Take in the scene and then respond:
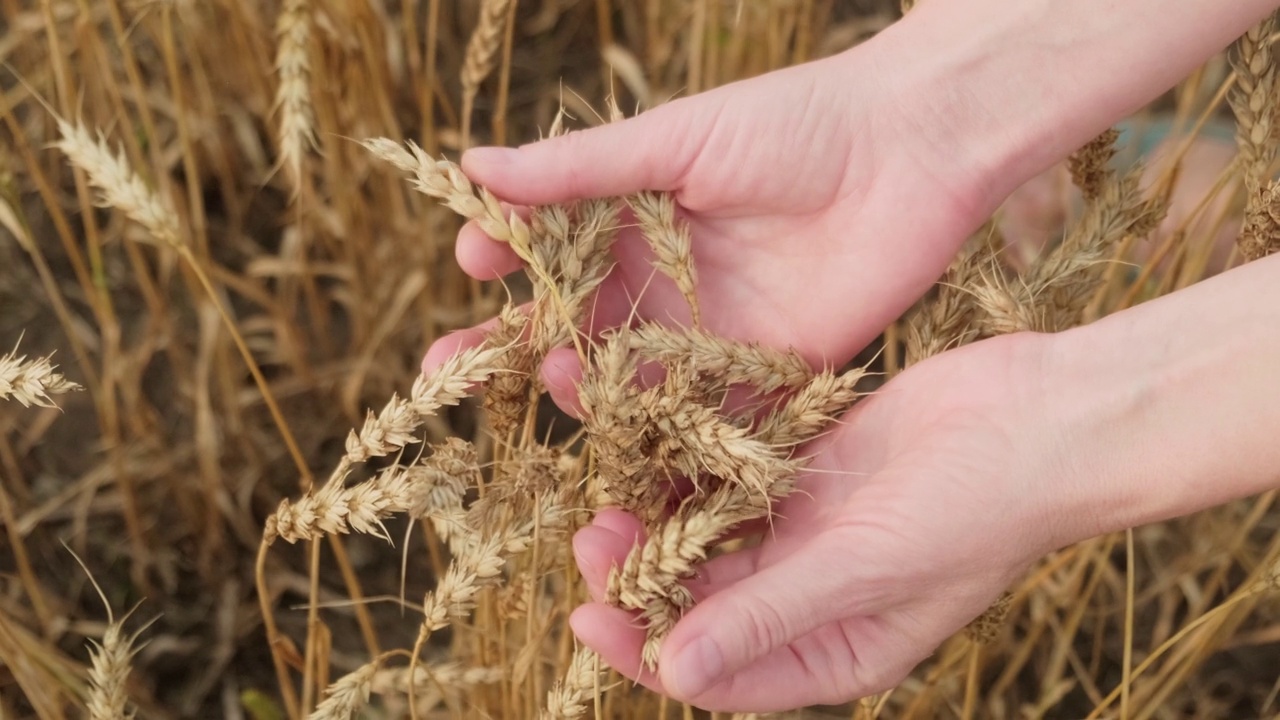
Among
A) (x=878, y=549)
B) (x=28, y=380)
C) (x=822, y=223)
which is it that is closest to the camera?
(x=28, y=380)

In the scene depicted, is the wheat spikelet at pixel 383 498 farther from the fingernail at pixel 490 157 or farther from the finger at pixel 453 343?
the fingernail at pixel 490 157

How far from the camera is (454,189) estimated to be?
32.8 inches

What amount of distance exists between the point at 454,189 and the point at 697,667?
43 cm

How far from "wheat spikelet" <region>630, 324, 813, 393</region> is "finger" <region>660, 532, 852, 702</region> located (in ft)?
0.54

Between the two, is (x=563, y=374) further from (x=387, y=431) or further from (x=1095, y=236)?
(x=1095, y=236)

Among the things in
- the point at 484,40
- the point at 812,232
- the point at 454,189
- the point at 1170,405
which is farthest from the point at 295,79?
the point at 1170,405

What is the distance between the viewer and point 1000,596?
963 mm

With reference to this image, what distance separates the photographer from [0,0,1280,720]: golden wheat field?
815 millimetres

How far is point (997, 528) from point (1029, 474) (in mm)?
60

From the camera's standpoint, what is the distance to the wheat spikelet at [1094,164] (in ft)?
3.45

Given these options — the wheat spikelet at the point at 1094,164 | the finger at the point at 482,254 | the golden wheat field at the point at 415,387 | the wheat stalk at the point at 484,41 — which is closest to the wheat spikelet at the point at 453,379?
the golden wheat field at the point at 415,387

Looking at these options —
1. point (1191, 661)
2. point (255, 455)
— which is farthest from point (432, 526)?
point (1191, 661)

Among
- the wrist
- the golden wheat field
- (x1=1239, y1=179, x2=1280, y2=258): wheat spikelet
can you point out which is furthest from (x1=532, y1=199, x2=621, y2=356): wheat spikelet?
(x1=1239, y1=179, x2=1280, y2=258): wheat spikelet

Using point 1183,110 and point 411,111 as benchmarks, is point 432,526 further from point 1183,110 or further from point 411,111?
point 1183,110
